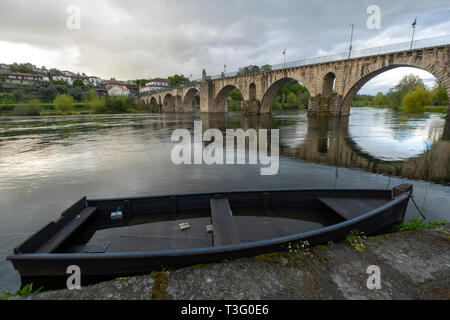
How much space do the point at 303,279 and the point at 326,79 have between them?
48374 mm

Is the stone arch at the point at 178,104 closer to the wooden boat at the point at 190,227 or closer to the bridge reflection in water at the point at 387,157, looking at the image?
the bridge reflection in water at the point at 387,157

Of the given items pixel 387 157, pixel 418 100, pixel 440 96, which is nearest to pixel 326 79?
pixel 418 100

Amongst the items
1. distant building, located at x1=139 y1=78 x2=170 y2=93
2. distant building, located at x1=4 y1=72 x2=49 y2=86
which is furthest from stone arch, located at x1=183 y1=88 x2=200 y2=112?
distant building, located at x1=4 y1=72 x2=49 y2=86

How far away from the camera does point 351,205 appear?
19.2ft

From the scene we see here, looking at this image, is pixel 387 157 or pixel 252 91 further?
pixel 252 91

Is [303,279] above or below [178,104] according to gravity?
below

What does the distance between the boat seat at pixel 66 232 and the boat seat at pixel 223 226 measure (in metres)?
2.98

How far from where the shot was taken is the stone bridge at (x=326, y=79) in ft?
96.1

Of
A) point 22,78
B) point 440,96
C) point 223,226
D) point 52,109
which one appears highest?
point 22,78

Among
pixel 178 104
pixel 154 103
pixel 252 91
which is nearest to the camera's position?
pixel 252 91

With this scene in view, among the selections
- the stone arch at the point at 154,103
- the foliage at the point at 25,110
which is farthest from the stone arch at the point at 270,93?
the foliage at the point at 25,110

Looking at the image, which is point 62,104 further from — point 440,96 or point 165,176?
point 440,96

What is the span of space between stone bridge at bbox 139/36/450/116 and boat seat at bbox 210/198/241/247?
126ft

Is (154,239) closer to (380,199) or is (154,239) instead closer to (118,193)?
(118,193)
